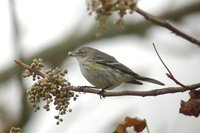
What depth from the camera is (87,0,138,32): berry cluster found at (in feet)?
6.45

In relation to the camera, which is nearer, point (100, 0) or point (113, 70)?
point (100, 0)

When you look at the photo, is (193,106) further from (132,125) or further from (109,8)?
(109,8)

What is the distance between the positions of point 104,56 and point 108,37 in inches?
212

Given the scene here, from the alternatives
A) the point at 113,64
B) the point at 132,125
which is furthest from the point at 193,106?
the point at 113,64

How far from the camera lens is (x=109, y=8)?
78.7 inches

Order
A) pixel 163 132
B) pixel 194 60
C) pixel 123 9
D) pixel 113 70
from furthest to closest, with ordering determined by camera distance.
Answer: pixel 194 60
pixel 113 70
pixel 163 132
pixel 123 9

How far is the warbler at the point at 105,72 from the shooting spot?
211 inches

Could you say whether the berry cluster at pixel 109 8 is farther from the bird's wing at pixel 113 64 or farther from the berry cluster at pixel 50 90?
the bird's wing at pixel 113 64

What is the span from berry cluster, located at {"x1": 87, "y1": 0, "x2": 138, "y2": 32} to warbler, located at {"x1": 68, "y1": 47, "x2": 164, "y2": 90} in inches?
115

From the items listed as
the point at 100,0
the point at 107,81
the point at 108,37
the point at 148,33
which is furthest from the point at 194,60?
the point at 100,0

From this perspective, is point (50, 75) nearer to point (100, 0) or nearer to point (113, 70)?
point (100, 0)

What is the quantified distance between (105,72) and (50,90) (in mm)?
2853

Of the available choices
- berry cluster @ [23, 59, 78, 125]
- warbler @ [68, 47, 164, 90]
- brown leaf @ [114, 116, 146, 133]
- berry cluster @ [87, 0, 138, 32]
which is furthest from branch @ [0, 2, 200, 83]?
berry cluster @ [87, 0, 138, 32]

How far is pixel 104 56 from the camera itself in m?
6.14
